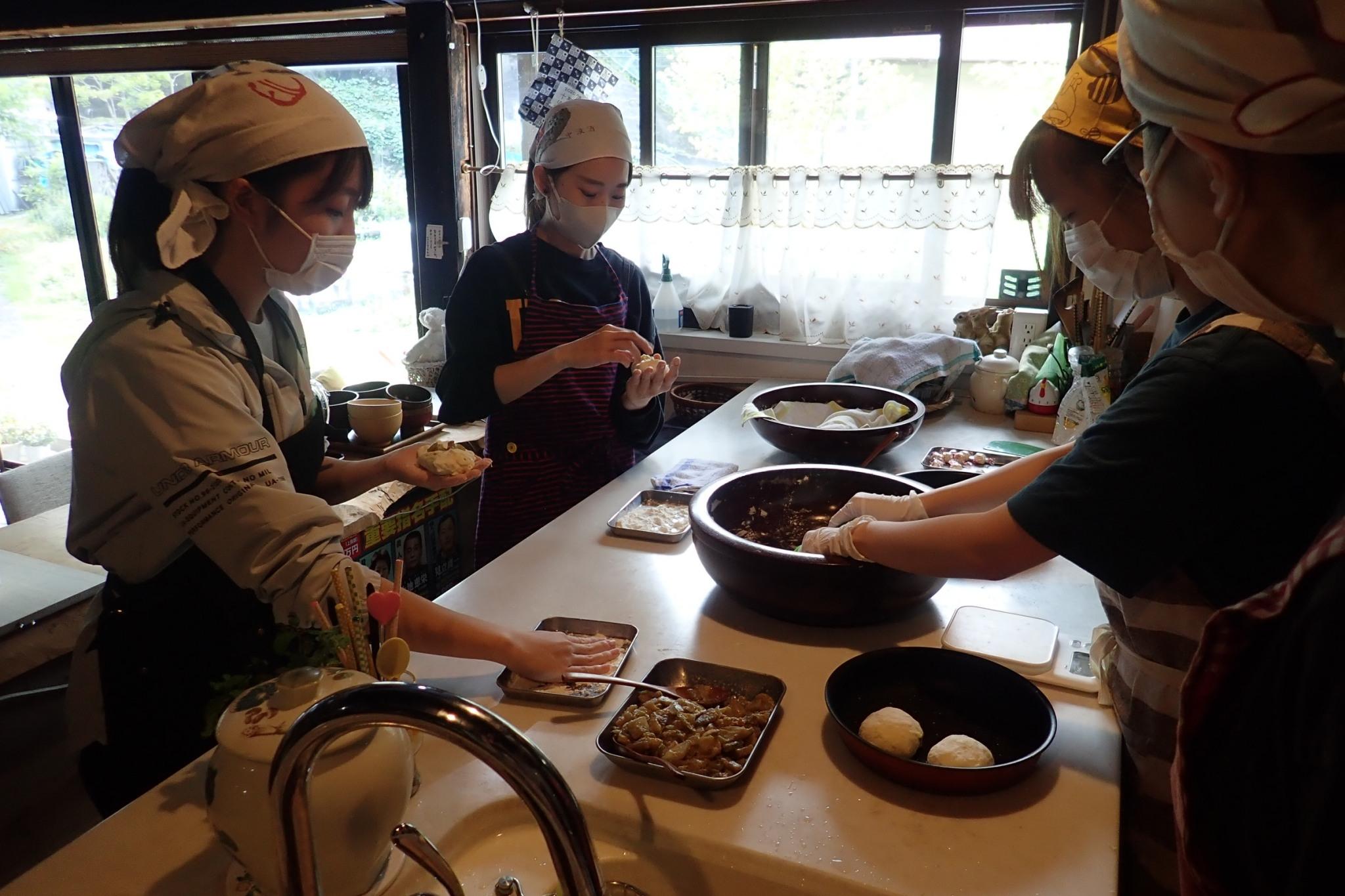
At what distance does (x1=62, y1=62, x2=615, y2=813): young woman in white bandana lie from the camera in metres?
0.98

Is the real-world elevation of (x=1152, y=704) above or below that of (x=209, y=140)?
below

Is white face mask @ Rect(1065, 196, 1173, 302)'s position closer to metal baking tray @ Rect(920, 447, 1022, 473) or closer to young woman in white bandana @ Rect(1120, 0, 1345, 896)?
young woman in white bandana @ Rect(1120, 0, 1345, 896)

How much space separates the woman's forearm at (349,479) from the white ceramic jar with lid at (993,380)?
1.90 metres

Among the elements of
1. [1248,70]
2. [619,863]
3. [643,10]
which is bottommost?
[619,863]

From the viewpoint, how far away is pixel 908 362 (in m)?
2.58

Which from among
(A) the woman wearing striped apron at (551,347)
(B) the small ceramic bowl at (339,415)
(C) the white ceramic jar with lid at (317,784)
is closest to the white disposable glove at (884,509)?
(A) the woman wearing striped apron at (551,347)

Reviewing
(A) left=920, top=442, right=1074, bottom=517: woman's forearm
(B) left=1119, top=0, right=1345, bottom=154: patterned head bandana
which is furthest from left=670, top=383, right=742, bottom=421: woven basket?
(B) left=1119, top=0, right=1345, bottom=154: patterned head bandana

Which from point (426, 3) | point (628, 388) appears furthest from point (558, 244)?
point (426, 3)

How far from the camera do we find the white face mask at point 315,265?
1.19 meters

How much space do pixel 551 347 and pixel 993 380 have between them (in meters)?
1.43

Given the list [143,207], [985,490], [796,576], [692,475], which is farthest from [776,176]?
[143,207]

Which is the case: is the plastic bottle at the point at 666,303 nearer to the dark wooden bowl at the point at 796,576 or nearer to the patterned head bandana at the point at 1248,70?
the dark wooden bowl at the point at 796,576

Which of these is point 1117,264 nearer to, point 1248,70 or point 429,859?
point 1248,70

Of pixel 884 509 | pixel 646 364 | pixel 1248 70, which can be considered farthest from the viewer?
pixel 646 364
